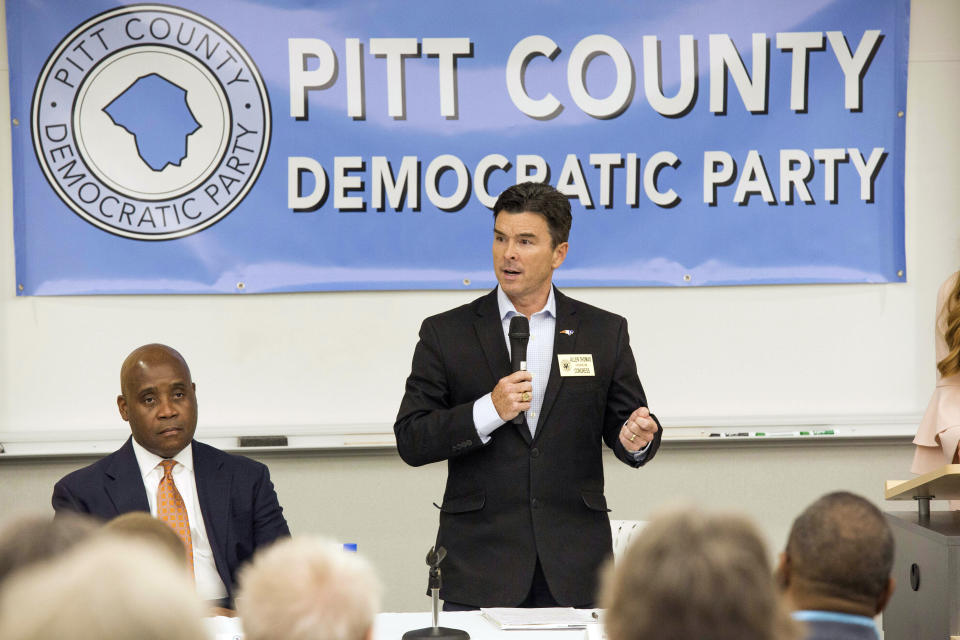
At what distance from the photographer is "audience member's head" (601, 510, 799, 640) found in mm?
1158

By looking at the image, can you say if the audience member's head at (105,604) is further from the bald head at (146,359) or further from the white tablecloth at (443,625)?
the bald head at (146,359)

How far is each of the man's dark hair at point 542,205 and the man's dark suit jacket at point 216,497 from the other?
1.12m

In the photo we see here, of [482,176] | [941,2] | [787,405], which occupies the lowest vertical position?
[787,405]

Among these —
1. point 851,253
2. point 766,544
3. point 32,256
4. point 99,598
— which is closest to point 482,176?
point 851,253

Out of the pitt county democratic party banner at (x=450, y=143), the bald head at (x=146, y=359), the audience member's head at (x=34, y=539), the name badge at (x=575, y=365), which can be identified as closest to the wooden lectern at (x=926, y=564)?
the name badge at (x=575, y=365)

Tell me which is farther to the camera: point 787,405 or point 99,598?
point 787,405

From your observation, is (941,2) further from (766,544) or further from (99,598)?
(99,598)

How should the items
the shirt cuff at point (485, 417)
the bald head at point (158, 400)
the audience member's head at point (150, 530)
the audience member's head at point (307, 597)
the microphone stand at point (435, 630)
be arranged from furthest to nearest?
the bald head at point (158, 400)
the shirt cuff at point (485, 417)
the microphone stand at point (435, 630)
the audience member's head at point (150, 530)
the audience member's head at point (307, 597)

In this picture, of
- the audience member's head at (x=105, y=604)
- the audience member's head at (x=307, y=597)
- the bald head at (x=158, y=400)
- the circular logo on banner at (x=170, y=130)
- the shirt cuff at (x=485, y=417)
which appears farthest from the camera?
the circular logo on banner at (x=170, y=130)

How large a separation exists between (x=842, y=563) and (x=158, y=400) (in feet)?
7.13

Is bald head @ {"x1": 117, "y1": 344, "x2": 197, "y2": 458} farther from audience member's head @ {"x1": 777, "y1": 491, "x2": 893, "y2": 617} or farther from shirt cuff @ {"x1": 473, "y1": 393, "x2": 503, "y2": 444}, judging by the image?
audience member's head @ {"x1": 777, "y1": 491, "x2": 893, "y2": 617}

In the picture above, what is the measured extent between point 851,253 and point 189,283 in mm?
2721

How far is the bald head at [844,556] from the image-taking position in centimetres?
174

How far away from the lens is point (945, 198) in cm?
460
